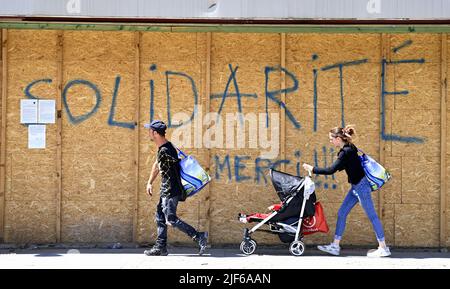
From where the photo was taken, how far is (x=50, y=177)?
1070 centimetres

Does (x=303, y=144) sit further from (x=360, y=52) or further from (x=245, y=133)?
(x=360, y=52)

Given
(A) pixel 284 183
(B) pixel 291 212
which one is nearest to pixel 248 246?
(B) pixel 291 212

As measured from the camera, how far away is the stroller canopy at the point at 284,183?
976 cm

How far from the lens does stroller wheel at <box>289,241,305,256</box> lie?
32.5ft

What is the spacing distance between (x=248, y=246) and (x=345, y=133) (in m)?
2.06

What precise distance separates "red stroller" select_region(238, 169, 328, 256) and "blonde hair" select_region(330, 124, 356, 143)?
28.1 inches

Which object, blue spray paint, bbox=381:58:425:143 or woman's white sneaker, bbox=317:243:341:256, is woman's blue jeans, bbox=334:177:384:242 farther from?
blue spray paint, bbox=381:58:425:143

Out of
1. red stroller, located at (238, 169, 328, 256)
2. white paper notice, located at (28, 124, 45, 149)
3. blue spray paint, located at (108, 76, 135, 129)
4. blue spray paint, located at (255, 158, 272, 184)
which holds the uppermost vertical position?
blue spray paint, located at (108, 76, 135, 129)

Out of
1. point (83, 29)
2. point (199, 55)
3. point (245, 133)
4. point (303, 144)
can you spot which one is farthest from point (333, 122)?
point (83, 29)

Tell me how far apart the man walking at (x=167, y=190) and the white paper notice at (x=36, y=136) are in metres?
1.84

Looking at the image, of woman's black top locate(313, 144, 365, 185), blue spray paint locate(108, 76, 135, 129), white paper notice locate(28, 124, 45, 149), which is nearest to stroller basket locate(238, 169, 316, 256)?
woman's black top locate(313, 144, 365, 185)

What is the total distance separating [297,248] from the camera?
9938 mm

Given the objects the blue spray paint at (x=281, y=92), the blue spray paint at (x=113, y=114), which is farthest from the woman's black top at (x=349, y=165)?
the blue spray paint at (x=113, y=114)

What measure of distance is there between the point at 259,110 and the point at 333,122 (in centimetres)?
110
